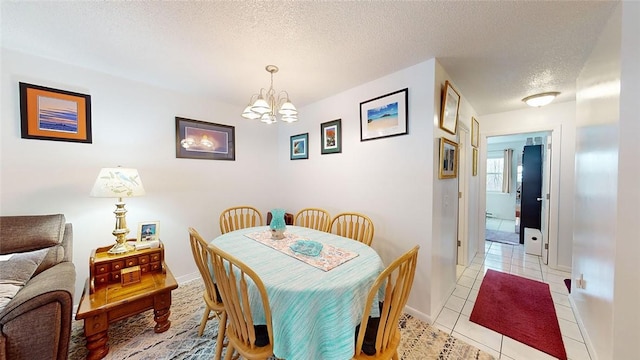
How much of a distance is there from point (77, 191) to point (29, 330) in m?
1.36

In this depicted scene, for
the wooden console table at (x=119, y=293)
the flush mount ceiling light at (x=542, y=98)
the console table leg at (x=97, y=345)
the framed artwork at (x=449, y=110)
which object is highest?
the flush mount ceiling light at (x=542, y=98)

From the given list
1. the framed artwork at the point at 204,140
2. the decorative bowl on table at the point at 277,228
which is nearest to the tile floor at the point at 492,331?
the decorative bowl on table at the point at 277,228

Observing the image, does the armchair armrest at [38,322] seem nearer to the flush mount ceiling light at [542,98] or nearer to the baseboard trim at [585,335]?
the baseboard trim at [585,335]

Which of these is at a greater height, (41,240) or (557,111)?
(557,111)

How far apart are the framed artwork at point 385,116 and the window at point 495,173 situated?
5.94 metres

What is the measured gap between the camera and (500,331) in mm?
1828

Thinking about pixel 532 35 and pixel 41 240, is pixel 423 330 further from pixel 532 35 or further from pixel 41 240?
pixel 41 240

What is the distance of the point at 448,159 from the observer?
218 centimetres

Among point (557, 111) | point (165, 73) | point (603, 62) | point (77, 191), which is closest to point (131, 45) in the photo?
point (165, 73)

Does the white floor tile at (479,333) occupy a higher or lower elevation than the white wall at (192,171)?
lower

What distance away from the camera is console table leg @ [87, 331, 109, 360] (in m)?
1.49

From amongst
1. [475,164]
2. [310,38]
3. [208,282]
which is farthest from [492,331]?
[310,38]

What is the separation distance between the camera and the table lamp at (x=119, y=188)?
5.82ft

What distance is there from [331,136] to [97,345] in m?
2.63
